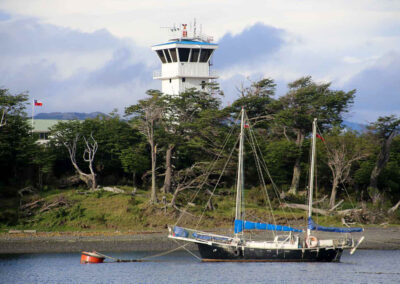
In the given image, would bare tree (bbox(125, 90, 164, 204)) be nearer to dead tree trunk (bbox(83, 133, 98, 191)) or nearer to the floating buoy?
dead tree trunk (bbox(83, 133, 98, 191))

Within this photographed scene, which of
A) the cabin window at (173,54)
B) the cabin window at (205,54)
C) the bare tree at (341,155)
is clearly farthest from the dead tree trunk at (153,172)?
the cabin window at (205,54)

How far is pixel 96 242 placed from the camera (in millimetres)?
63688

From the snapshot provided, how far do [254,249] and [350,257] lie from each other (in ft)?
33.9

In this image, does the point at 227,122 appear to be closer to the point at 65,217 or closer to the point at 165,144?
the point at 165,144

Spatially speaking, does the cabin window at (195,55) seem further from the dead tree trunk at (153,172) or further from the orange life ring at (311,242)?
the orange life ring at (311,242)

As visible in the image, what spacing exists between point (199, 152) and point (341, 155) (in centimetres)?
1443

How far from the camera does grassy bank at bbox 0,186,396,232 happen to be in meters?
67.6

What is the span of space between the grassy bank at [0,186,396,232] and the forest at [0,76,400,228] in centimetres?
67

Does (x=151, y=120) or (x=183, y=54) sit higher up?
(x=183, y=54)

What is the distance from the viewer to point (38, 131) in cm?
8781

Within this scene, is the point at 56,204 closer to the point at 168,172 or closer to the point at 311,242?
the point at 168,172

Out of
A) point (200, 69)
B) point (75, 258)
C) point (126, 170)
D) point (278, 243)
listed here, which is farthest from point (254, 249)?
point (200, 69)

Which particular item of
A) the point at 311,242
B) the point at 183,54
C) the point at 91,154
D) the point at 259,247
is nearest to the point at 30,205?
the point at 91,154

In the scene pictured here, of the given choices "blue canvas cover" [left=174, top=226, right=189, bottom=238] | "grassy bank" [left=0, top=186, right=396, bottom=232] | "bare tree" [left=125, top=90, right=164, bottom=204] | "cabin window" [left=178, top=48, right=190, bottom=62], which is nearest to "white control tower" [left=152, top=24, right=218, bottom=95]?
"cabin window" [left=178, top=48, right=190, bottom=62]
